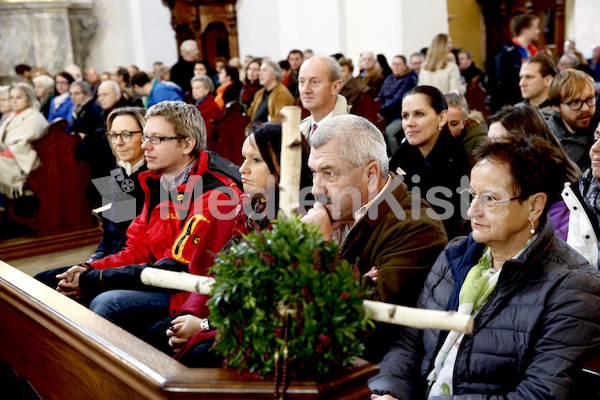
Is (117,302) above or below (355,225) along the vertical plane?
below

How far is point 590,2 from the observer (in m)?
12.2

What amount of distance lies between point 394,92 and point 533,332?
6616 millimetres

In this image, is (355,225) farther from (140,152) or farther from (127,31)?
(127,31)

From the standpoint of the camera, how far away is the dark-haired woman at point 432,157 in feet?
10.9

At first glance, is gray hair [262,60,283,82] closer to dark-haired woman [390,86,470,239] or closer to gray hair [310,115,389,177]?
dark-haired woman [390,86,470,239]

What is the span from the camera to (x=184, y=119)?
312cm

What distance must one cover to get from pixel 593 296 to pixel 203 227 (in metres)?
1.69

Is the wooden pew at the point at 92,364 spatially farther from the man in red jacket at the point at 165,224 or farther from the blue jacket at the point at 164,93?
the blue jacket at the point at 164,93

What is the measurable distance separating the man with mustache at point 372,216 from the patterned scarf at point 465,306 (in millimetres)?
250

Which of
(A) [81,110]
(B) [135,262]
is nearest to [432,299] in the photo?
(B) [135,262]

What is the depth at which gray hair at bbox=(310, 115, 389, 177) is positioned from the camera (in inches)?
92.7

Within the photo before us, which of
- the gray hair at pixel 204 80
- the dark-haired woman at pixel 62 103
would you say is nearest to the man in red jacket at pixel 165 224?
the gray hair at pixel 204 80

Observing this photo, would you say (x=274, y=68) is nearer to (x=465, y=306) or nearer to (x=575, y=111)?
(x=575, y=111)

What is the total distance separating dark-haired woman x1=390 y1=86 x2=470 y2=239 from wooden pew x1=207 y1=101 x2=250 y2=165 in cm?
364
